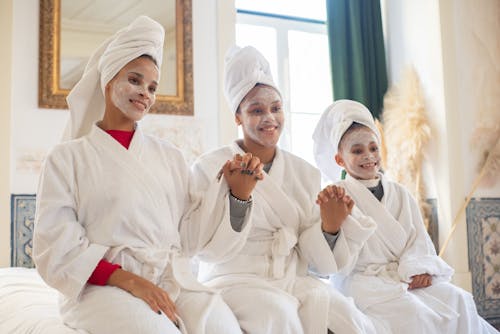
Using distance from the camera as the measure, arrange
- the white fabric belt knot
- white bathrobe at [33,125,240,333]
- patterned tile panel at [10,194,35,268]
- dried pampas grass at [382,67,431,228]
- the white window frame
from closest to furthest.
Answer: white bathrobe at [33,125,240,333] → the white fabric belt knot → patterned tile panel at [10,194,35,268] → dried pampas grass at [382,67,431,228] → the white window frame

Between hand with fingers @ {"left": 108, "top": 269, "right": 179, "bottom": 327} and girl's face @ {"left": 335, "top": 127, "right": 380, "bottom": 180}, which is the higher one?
girl's face @ {"left": 335, "top": 127, "right": 380, "bottom": 180}

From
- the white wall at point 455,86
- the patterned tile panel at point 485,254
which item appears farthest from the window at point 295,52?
the patterned tile panel at point 485,254

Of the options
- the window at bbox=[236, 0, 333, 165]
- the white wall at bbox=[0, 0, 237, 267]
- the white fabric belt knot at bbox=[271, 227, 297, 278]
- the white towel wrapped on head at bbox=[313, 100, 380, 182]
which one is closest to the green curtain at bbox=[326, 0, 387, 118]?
the window at bbox=[236, 0, 333, 165]

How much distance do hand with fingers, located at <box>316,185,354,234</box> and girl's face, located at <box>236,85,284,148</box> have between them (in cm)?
30

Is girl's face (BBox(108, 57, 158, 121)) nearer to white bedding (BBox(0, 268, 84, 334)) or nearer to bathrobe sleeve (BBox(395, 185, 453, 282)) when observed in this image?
white bedding (BBox(0, 268, 84, 334))

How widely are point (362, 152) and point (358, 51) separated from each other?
1.98 metres

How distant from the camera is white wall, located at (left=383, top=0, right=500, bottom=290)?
11.4ft

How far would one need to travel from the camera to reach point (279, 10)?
4109 mm

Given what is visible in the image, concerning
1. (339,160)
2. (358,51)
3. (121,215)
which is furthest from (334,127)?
(358,51)

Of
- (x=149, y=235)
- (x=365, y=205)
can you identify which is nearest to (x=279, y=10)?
(x=365, y=205)

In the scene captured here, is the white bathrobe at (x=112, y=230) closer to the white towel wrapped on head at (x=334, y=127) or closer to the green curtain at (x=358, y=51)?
the white towel wrapped on head at (x=334, y=127)

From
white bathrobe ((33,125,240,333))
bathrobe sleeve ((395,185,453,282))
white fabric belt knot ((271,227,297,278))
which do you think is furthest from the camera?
bathrobe sleeve ((395,185,453,282))

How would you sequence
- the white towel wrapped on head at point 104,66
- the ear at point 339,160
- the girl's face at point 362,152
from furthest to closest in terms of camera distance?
the ear at point 339,160 < the girl's face at point 362,152 < the white towel wrapped on head at point 104,66

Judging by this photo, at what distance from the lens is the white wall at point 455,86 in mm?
3467
